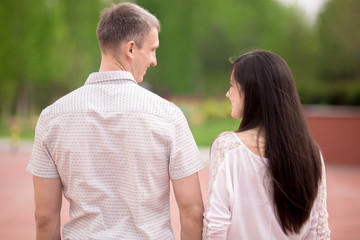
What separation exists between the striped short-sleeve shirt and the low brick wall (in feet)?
33.2

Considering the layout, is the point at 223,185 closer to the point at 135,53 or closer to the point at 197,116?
the point at 135,53

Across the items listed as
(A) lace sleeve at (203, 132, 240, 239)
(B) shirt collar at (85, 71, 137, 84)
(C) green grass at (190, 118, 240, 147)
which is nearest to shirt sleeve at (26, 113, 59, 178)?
(B) shirt collar at (85, 71, 137, 84)

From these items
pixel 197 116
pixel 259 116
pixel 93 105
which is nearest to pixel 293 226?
pixel 259 116

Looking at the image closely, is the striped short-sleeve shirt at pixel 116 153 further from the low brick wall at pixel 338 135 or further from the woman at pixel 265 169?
the low brick wall at pixel 338 135

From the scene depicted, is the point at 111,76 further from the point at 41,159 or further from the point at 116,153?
the point at 41,159

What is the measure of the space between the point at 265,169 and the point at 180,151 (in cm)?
42

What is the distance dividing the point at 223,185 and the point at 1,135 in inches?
730

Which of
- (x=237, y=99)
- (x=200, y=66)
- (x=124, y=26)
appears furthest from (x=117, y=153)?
(x=200, y=66)

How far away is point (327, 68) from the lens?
28094mm

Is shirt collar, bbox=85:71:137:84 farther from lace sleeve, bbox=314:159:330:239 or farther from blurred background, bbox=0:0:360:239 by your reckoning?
blurred background, bbox=0:0:360:239

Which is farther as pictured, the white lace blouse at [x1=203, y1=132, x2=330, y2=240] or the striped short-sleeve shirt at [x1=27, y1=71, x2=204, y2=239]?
the white lace blouse at [x1=203, y1=132, x2=330, y2=240]

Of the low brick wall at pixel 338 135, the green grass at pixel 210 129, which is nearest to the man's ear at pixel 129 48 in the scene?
the low brick wall at pixel 338 135

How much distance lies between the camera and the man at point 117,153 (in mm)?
1900

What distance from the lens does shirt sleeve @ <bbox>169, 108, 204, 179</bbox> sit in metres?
1.93
